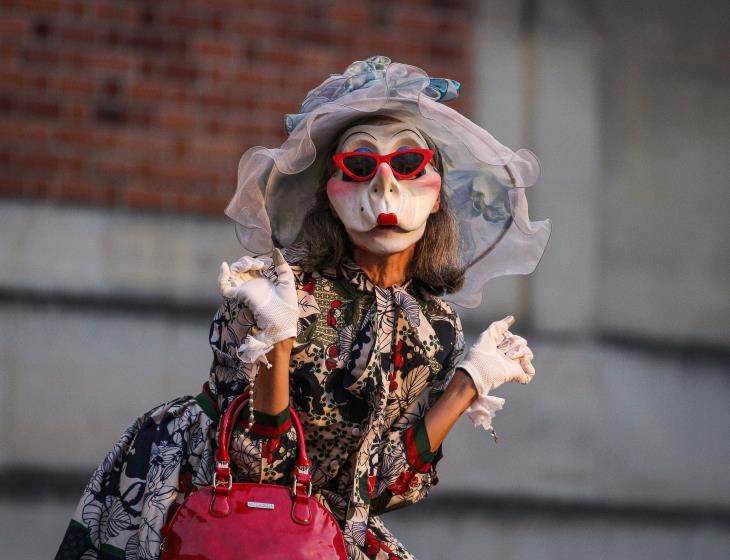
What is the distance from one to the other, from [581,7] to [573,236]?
3.38 ft

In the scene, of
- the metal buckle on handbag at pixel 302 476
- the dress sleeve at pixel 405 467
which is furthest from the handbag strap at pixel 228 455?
the dress sleeve at pixel 405 467

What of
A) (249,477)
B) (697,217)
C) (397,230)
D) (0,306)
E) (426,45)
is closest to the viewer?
(249,477)

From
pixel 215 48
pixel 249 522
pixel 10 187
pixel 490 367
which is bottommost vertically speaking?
pixel 249 522

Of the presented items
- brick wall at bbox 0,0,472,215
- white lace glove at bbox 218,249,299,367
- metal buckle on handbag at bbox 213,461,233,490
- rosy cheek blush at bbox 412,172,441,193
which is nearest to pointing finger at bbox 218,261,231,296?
white lace glove at bbox 218,249,299,367

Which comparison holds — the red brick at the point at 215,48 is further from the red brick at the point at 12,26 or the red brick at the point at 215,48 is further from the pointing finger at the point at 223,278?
the pointing finger at the point at 223,278

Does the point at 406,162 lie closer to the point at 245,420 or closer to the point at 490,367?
the point at 490,367

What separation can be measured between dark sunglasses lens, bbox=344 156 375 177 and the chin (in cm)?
15

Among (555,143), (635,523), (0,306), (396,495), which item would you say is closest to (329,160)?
(396,495)

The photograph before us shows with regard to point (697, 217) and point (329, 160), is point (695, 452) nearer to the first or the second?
point (697, 217)

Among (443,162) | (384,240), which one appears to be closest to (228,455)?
(384,240)

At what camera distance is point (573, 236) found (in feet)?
19.4

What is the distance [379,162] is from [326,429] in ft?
2.28

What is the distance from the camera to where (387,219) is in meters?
3.39

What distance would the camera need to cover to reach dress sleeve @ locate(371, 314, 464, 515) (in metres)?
3.40
